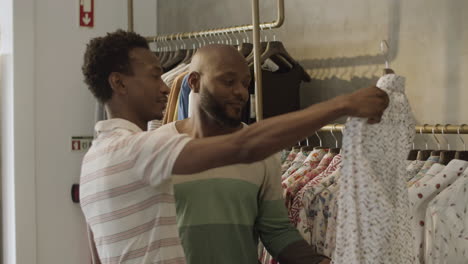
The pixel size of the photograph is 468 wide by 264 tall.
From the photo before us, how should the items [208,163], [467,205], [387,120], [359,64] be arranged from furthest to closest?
[359,64]
[467,205]
[387,120]
[208,163]

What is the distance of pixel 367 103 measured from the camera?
5.04 ft

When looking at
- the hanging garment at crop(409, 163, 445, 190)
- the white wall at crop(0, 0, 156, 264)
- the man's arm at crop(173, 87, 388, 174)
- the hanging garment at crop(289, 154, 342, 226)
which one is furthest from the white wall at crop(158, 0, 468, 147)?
the man's arm at crop(173, 87, 388, 174)

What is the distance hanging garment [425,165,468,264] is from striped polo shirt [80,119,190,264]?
0.83 m

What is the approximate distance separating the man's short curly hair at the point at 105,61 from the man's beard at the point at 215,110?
42cm

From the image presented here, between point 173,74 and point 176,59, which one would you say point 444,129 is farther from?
point 176,59

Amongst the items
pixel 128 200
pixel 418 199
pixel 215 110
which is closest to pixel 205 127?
pixel 215 110

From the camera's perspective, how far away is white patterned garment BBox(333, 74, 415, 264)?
1646mm

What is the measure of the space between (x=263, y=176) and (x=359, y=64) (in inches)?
46.0

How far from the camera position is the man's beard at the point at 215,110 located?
6.84ft

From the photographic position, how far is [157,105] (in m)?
1.79

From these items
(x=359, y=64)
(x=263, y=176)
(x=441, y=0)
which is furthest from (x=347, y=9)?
(x=263, y=176)

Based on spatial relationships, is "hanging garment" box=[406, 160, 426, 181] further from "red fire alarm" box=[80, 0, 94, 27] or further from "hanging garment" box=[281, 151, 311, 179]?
"red fire alarm" box=[80, 0, 94, 27]

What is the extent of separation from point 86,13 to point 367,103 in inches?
119

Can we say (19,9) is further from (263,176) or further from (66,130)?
(263,176)
